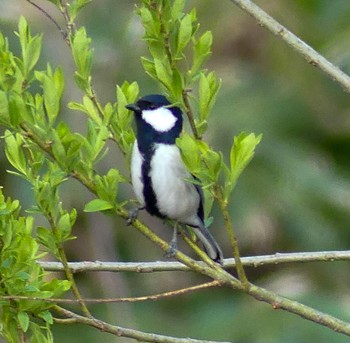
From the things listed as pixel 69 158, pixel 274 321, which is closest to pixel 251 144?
pixel 69 158

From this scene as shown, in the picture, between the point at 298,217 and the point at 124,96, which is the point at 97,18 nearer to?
the point at 298,217

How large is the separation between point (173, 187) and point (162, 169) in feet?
0.33

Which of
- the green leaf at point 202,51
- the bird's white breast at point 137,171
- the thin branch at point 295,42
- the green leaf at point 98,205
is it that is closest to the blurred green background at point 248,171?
the bird's white breast at point 137,171

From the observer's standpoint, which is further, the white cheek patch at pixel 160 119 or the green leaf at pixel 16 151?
the white cheek patch at pixel 160 119

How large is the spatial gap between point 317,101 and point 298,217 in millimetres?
793

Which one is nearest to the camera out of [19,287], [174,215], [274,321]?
[19,287]

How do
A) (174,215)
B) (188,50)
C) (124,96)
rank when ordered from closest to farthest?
(124,96) → (174,215) → (188,50)

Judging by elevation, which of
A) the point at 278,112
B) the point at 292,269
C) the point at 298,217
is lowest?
the point at 292,269

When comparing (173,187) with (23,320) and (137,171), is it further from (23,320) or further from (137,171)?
(23,320)

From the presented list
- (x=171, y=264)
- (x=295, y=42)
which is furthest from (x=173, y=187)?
(x=295, y=42)

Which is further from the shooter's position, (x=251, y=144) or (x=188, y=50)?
(x=188, y=50)

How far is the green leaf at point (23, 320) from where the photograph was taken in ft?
5.66

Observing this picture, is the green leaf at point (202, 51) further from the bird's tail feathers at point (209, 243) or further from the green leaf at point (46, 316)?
the bird's tail feathers at point (209, 243)

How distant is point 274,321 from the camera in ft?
14.8
